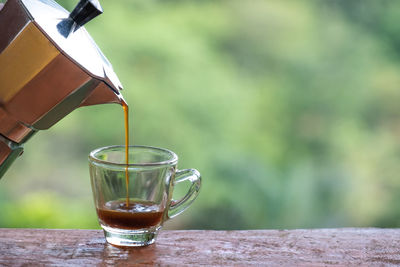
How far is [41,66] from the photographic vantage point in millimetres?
571

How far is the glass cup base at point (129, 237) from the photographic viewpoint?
69 centimetres

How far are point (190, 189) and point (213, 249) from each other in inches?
3.6

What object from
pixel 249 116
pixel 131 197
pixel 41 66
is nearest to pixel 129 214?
pixel 131 197

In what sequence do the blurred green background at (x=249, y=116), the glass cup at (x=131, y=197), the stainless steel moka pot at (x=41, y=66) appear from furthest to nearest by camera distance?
the blurred green background at (x=249, y=116) → the glass cup at (x=131, y=197) → the stainless steel moka pot at (x=41, y=66)

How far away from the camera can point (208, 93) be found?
9.27 ft

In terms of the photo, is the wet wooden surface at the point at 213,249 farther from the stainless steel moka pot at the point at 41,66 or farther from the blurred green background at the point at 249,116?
the blurred green background at the point at 249,116

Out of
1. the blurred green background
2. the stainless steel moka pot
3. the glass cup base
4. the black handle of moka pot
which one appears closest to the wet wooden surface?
the glass cup base

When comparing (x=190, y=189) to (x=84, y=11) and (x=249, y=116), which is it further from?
(x=249, y=116)

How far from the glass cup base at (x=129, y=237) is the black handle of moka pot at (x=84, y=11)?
26cm

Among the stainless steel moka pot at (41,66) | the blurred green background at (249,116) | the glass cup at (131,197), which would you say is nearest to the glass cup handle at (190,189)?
the glass cup at (131,197)

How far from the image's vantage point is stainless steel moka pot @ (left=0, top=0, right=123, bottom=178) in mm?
568

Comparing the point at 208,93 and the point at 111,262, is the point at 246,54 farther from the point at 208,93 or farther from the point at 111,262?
the point at 111,262

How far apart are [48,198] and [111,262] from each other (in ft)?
7.21

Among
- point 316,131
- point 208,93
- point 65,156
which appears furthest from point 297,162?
point 65,156
